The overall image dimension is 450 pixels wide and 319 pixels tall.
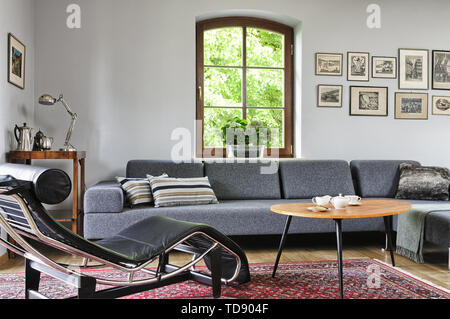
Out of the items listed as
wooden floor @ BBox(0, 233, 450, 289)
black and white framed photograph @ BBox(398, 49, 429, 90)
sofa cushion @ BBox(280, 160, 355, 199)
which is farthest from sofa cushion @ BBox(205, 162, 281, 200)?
black and white framed photograph @ BBox(398, 49, 429, 90)

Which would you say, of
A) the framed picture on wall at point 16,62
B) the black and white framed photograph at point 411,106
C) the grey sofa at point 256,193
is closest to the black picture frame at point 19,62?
the framed picture on wall at point 16,62

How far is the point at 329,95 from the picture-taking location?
439 centimetres

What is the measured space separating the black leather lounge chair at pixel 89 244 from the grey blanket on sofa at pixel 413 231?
1.36 meters

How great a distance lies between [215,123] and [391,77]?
1922mm

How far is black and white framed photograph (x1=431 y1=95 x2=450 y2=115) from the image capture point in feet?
15.0

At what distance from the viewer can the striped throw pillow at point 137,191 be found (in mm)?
3373

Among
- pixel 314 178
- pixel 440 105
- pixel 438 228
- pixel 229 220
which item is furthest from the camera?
pixel 440 105

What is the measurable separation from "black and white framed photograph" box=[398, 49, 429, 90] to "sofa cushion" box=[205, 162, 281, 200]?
181cm

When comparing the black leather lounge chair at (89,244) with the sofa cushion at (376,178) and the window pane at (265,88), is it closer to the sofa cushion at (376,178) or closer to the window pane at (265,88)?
the sofa cushion at (376,178)

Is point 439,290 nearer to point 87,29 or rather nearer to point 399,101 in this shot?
point 399,101

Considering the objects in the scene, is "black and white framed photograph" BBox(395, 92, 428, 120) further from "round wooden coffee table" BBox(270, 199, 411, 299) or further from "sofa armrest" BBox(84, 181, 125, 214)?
"sofa armrest" BBox(84, 181, 125, 214)

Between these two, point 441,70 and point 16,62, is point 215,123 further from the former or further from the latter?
point 441,70

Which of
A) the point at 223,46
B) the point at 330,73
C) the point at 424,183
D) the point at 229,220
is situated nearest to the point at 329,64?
the point at 330,73

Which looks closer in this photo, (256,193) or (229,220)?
(229,220)
